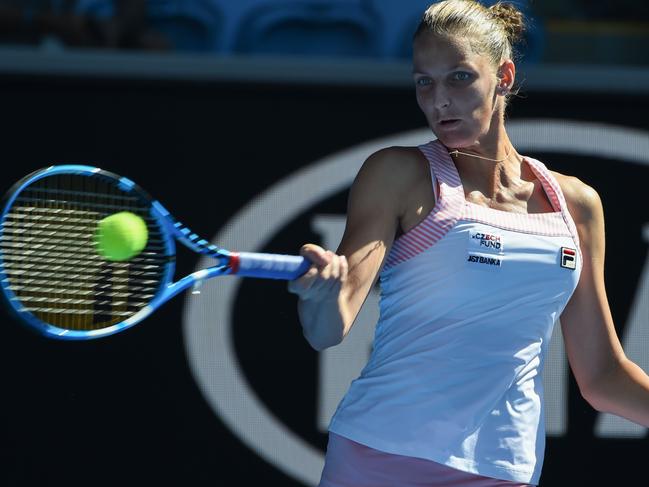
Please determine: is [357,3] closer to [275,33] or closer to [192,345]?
[275,33]

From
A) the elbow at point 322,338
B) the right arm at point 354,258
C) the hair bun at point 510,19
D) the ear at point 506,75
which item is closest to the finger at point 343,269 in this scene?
the right arm at point 354,258

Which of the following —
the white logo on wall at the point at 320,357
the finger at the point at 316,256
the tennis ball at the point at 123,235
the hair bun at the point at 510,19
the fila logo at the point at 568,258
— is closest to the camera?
the finger at the point at 316,256

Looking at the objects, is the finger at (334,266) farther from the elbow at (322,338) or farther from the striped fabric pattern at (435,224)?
the striped fabric pattern at (435,224)

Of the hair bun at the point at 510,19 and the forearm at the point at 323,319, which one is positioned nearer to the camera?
the forearm at the point at 323,319

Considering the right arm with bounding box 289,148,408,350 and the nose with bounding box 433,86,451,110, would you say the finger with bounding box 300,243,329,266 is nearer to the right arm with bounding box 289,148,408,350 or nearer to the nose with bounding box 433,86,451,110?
the right arm with bounding box 289,148,408,350

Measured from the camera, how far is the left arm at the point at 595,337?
2328 mm

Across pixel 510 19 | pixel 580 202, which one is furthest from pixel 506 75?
pixel 580 202

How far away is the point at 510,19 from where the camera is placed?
2369 mm

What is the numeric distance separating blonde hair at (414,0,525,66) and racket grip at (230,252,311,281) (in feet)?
1.76

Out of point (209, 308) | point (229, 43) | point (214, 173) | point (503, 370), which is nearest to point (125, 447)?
point (209, 308)

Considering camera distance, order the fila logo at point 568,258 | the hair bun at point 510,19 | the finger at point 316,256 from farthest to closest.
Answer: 1. the hair bun at point 510,19
2. the fila logo at point 568,258
3. the finger at point 316,256

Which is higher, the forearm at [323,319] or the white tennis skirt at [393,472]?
the forearm at [323,319]

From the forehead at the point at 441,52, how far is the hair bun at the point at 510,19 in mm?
184

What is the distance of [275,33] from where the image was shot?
433 centimetres
